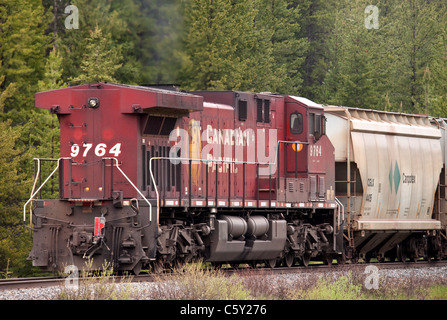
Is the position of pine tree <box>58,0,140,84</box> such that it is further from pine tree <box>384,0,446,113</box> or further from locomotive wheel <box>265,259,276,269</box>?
pine tree <box>384,0,446,113</box>

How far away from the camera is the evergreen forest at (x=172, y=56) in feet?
101

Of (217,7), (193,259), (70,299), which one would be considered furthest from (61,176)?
(217,7)

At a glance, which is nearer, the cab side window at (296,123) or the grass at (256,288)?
the grass at (256,288)

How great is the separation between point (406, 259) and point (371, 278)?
10.7 meters

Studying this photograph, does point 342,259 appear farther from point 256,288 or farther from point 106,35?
point 106,35

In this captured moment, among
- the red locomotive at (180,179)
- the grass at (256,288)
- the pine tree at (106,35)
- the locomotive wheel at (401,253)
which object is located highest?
the pine tree at (106,35)

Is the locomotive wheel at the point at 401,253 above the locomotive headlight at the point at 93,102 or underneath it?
underneath

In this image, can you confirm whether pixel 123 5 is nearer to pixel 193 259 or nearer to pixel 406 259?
pixel 406 259

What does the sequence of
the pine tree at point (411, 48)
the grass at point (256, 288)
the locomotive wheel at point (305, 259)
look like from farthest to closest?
the pine tree at point (411, 48), the locomotive wheel at point (305, 259), the grass at point (256, 288)

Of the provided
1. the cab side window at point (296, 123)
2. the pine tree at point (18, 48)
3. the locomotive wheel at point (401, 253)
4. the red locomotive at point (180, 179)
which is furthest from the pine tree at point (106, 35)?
the locomotive wheel at point (401, 253)

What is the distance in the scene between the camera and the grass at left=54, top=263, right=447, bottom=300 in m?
12.4

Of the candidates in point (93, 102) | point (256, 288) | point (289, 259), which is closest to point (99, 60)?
point (289, 259)

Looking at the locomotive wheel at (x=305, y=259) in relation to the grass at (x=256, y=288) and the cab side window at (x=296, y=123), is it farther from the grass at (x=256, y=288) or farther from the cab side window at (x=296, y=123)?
the grass at (x=256, y=288)

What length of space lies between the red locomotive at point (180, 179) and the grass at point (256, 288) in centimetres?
169
